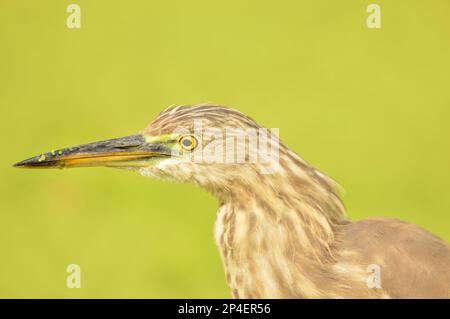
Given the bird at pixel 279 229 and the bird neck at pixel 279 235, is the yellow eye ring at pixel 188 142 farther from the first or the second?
the bird neck at pixel 279 235

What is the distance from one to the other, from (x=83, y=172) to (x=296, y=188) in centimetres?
347

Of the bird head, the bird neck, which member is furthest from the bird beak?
the bird neck

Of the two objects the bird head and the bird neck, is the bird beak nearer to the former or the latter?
the bird head

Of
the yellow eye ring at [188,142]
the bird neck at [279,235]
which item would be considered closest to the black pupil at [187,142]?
the yellow eye ring at [188,142]

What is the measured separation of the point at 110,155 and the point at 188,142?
18 cm

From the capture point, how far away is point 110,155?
4.68 ft

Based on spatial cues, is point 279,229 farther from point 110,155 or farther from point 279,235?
point 110,155

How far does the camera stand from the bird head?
1.31 meters

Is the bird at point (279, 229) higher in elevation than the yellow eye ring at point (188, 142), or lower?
lower

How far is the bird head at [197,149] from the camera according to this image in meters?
1.31

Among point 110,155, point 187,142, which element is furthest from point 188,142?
point 110,155

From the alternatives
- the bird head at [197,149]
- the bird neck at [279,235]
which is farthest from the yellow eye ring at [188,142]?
the bird neck at [279,235]
